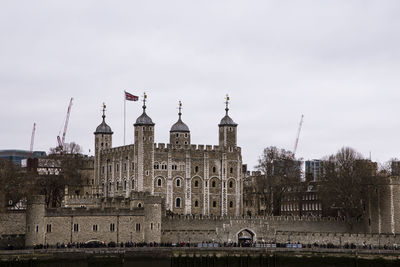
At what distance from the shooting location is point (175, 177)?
128m

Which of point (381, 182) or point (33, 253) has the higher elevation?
point (381, 182)

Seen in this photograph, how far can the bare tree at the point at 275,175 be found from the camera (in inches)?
4970

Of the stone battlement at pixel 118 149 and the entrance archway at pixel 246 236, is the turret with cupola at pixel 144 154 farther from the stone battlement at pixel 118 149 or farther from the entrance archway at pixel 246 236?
the entrance archway at pixel 246 236

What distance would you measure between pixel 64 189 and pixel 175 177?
14.5 meters

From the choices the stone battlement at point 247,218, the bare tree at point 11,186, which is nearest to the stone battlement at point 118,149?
the bare tree at point 11,186

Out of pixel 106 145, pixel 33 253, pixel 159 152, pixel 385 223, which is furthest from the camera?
pixel 106 145

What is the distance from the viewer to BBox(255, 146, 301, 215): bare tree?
4970 inches

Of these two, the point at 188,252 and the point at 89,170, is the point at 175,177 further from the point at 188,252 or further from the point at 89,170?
the point at 188,252

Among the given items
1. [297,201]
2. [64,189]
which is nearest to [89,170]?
[64,189]

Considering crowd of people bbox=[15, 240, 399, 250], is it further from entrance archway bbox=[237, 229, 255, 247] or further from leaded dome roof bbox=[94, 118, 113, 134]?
leaded dome roof bbox=[94, 118, 113, 134]

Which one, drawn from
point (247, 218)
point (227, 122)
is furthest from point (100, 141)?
point (247, 218)

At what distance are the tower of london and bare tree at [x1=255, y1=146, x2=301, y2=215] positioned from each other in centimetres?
461

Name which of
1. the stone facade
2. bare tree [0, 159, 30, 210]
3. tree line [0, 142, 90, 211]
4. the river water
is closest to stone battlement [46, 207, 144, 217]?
the stone facade

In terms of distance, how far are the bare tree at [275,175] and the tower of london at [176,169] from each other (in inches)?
181
